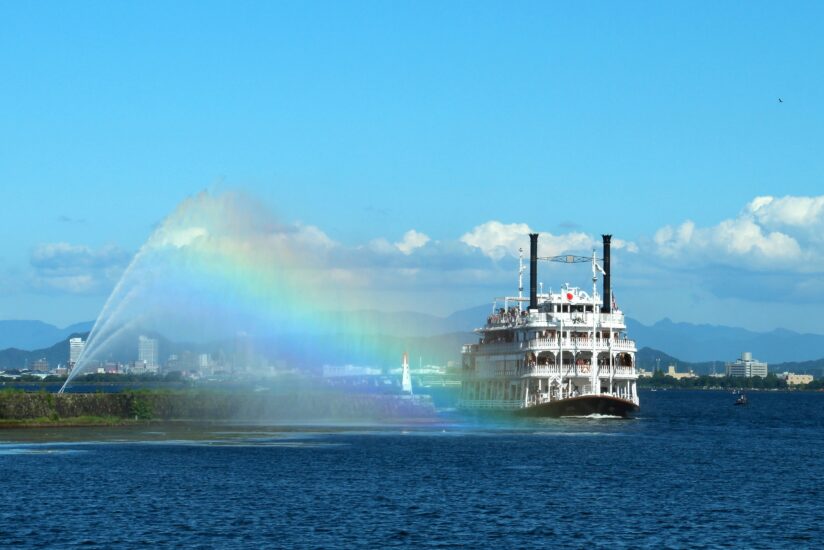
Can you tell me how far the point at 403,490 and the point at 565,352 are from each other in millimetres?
64240

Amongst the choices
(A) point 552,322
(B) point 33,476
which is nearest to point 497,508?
(B) point 33,476

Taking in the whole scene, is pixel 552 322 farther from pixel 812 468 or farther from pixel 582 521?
pixel 582 521

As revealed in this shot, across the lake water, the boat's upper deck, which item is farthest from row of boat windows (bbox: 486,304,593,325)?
the lake water

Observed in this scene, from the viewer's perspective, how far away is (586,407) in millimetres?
126938

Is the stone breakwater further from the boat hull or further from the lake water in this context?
the boat hull

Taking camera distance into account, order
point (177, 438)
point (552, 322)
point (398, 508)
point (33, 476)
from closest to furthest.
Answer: point (398, 508), point (33, 476), point (177, 438), point (552, 322)

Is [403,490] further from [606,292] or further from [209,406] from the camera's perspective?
[209,406]

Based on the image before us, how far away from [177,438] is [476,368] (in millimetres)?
53627

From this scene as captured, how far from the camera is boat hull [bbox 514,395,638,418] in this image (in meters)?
125

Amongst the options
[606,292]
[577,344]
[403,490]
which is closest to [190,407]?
[577,344]

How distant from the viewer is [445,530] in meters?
52.9

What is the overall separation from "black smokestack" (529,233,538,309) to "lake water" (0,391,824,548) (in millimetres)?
35360

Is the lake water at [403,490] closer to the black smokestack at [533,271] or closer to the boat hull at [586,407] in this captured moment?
the boat hull at [586,407]

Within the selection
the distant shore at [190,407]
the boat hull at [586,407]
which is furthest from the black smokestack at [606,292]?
the distant shore at [190,407]
